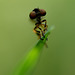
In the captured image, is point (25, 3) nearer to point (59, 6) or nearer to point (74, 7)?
point (59, 6)

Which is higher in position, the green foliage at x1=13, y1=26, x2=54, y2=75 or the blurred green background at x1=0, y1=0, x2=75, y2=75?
the blurred green background at x1=0, y1=0, x2=75, y2=75

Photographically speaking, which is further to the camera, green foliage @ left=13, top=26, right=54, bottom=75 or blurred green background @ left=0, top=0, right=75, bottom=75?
blurred green background @ left=0, top=0, right=75, bottom=75

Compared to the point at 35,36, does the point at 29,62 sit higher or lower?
lower

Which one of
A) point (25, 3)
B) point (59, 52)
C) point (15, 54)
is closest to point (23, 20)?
point (25, 3)

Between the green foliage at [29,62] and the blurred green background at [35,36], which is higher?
the blurred green background at [35,36]

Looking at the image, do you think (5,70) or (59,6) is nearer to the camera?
(5,70)

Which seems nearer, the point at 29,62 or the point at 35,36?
the point at 29,62

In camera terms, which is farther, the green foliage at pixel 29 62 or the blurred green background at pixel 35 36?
the blurred green background at pixel 35 36

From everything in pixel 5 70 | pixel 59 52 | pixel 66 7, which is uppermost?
pixel 66 7
